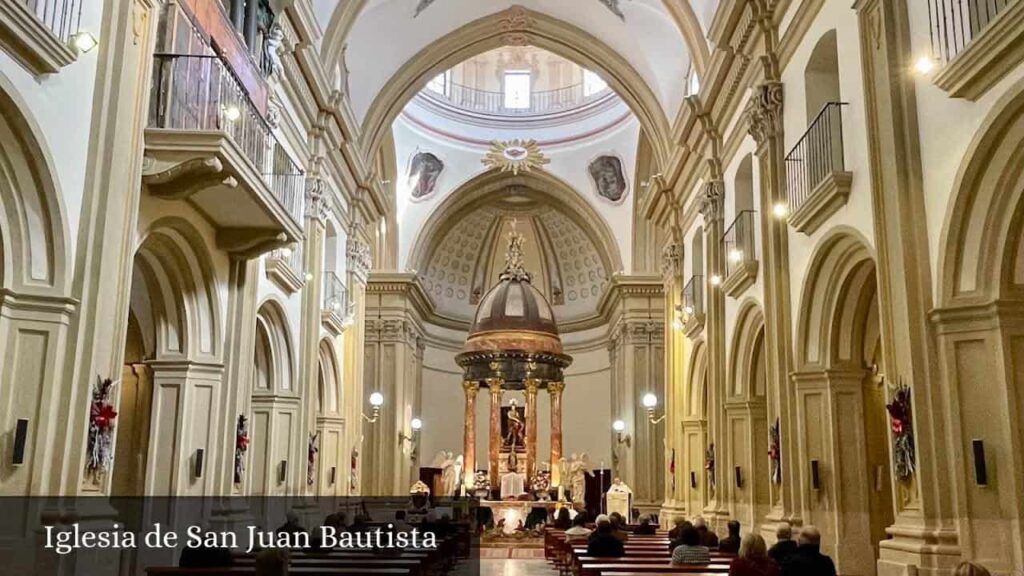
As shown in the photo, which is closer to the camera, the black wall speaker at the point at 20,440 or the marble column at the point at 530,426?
the black wall speaker at the point at 20,440

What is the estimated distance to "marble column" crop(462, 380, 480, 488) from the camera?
89.4ft

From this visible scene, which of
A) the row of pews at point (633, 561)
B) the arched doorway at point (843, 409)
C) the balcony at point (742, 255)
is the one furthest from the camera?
the balcony at point (742, 255)

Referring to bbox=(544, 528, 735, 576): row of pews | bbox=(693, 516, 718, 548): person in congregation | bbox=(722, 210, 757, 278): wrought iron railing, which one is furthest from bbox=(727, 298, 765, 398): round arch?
bbox=(693, 516, 718, 548): person in congregation

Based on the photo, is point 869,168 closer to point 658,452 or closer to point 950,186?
point 950,186

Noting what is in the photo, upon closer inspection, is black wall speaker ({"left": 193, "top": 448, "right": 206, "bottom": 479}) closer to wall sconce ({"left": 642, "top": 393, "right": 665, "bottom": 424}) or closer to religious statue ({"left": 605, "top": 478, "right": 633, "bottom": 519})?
religious statue ({"left": 605, "top": 478, "right": 633, "bottom": 519})

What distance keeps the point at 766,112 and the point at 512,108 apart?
1895 centimetres

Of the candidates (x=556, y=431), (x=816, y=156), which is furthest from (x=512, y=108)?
(x=816, y=156)

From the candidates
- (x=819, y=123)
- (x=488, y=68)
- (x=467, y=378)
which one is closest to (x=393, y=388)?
(x=467, y=378)

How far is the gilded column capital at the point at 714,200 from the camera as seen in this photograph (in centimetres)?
1691

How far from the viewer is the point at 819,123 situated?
11.3 meters

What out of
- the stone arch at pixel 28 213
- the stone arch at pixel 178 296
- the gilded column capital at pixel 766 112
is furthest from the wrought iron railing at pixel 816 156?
the stone arch at pixel 28 213

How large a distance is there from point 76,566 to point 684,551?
5.55 metres

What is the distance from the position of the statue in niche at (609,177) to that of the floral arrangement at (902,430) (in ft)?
69.8

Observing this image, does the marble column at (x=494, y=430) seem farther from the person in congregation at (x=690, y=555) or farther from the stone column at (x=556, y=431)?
the person in congregation at (x=690, y=555)
